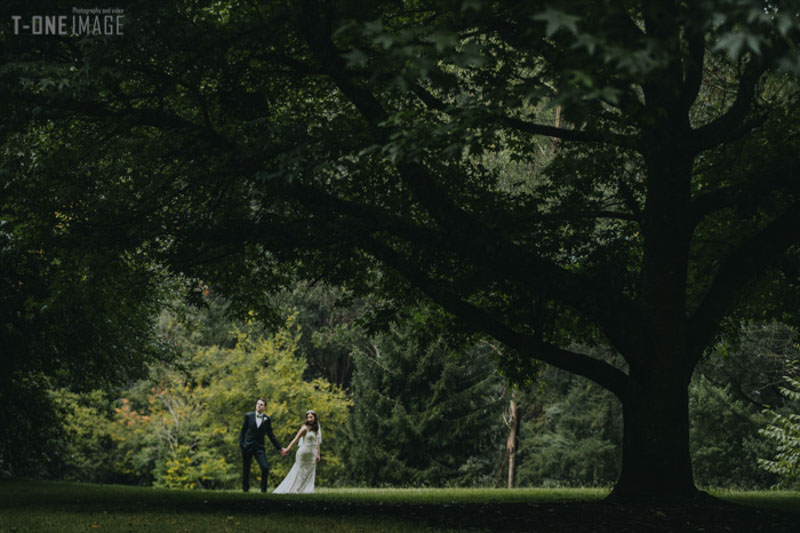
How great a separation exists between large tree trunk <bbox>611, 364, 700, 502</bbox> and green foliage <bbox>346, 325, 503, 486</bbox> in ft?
71.9

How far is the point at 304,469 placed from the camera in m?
17.7

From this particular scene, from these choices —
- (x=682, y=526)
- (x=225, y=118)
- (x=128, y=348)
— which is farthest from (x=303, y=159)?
(x=128, y=348)

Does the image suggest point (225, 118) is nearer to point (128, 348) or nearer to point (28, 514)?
point (28, 514)

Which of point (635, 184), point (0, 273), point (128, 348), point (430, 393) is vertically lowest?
point (430, 393)

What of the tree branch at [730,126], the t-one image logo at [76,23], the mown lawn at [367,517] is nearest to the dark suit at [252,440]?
the mown lawn at [367,517]

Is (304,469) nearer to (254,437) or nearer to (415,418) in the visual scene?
(254,437)

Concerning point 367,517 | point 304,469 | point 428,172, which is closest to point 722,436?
point 304,469

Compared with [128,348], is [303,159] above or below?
above

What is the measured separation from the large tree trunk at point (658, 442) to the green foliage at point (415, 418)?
2192cm

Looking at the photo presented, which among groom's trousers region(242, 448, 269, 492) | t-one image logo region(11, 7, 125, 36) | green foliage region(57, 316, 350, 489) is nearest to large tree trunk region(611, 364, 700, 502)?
t-one image logo region(11, 7, 125, 36)

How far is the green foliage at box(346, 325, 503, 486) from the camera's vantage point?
3266 centimetres

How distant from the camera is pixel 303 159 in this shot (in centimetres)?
863

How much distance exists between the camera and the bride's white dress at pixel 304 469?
17422 millimetres

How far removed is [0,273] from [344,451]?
23289 millimetres
